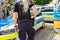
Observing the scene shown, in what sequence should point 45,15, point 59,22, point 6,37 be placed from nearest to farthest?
point 6,37 → point 59,22 → point 45,15

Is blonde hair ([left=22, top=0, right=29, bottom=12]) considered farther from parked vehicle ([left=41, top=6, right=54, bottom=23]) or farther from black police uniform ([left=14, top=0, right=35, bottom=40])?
parked vehicle ([left=41, top=6, right=54, bottom=23])

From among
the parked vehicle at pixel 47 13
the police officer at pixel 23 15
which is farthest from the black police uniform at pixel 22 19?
the parked vehicle at pixel 47 13

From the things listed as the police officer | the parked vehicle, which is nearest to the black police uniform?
the police officer

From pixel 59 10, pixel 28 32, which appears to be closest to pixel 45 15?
pixel 59 10

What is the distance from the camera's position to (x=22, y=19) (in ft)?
12.7

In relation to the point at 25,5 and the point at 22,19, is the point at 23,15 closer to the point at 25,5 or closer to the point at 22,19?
the point at 22,19

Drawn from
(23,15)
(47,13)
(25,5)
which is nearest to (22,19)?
(23,15)

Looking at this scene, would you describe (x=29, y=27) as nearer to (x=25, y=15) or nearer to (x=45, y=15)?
(x=25, y=15)

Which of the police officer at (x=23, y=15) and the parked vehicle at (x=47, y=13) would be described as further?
the parked vehicle at (x=47, y=13)

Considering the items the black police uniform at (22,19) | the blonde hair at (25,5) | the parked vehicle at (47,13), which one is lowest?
the parked vehicle at (47,13)

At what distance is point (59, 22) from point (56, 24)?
0.18 m

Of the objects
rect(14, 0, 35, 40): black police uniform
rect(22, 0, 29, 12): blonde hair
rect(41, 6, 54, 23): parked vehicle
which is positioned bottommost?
rect(41, 6, 54, 23): parked vehicle

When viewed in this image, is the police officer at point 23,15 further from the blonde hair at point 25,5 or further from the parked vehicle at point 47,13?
the parked vehicle at point 47,13

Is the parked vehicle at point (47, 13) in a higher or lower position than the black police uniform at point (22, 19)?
lower
